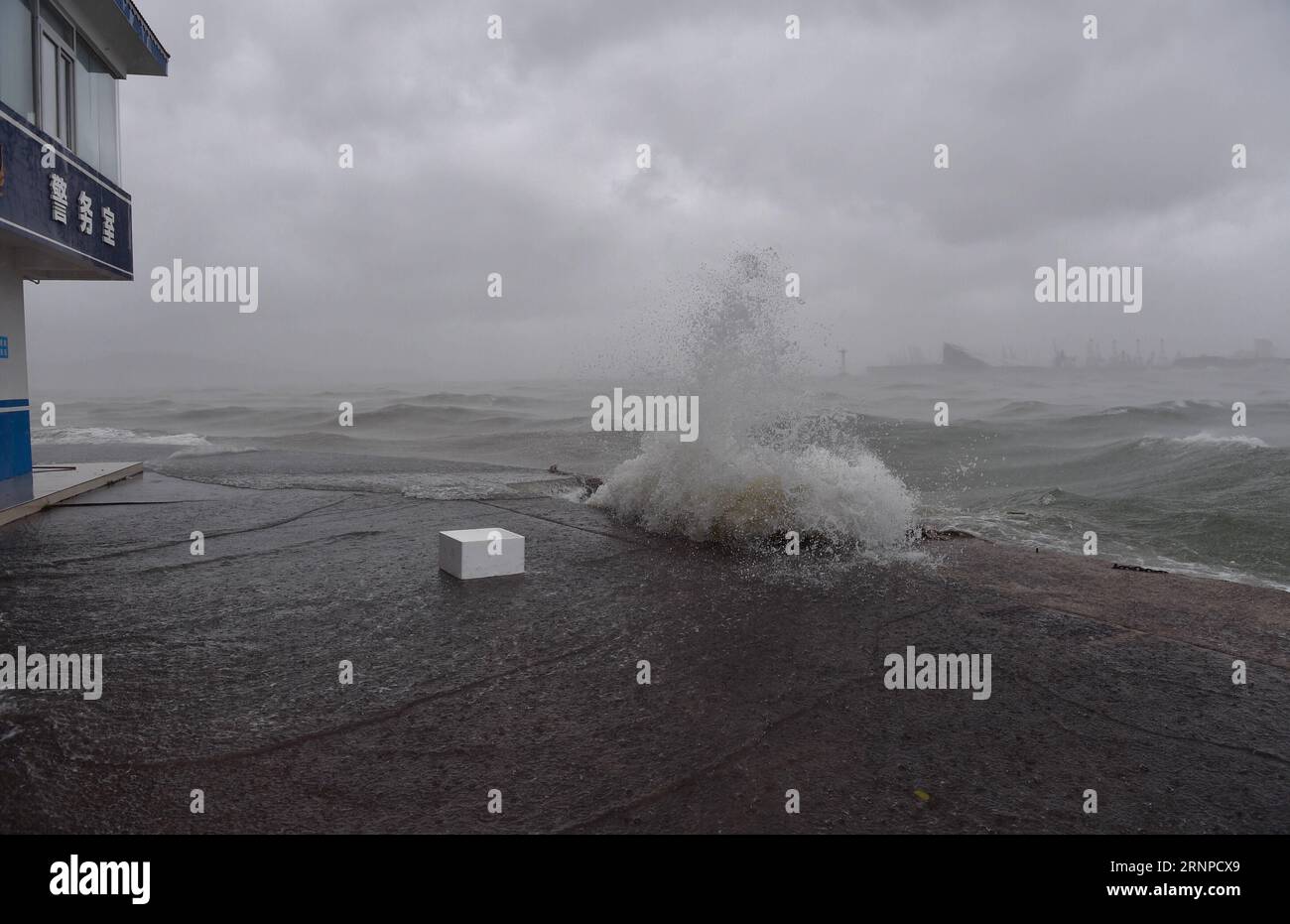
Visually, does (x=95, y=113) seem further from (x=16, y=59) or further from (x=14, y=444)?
(x=14, y=444)

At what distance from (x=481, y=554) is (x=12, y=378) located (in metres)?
7.73

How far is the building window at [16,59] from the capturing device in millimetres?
8180

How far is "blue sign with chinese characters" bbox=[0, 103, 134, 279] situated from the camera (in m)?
7.66

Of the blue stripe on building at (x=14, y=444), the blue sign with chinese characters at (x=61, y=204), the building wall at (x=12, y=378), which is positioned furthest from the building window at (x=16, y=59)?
the blue stripe on building at (x=14, y=444)

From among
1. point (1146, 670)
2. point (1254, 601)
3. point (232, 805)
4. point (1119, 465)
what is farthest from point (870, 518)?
point (1119, 465)

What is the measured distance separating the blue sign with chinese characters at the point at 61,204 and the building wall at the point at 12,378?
0.62 metres

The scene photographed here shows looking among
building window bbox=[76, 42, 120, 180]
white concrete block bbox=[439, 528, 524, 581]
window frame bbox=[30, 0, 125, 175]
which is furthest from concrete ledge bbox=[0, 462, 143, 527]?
white concrete block bbox=[439, 528, 524, 581]

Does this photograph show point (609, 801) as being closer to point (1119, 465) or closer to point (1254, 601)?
point (1254, 601)

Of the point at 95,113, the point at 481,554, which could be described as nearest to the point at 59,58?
the point at 95,113

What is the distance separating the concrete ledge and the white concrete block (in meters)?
A: 5.04

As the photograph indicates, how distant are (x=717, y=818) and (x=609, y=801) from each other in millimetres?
367

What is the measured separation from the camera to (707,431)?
8164 mm

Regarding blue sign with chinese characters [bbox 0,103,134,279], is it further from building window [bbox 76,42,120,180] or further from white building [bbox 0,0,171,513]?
building window [bbox 76,42,120,180]

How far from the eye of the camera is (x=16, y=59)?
8477mm
